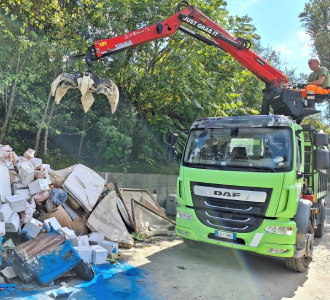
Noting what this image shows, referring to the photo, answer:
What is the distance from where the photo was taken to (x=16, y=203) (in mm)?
5238

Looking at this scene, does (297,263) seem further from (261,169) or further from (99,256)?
(99,256)

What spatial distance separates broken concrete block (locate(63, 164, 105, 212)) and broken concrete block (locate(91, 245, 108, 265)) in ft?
4.36

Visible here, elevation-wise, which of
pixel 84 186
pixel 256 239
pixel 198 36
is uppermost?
pixel 198 36

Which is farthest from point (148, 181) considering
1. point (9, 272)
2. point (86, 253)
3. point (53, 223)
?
point (9, 272)

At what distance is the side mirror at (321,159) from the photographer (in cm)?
533

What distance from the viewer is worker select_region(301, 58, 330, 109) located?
6.73 metres

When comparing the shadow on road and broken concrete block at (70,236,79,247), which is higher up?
broken concrete block at (70,236,79,247)

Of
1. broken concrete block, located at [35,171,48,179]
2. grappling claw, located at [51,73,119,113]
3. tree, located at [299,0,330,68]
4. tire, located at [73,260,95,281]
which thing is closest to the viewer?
tire, located at [73,260,95,281]

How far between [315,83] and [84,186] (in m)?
5.69

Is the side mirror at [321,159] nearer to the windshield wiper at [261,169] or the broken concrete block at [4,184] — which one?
the windshield wiper at [261,169]

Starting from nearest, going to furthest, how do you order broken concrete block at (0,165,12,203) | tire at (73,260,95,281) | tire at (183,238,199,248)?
tire at (73,260,95,281)
broken concrete block at (0,165,12,203)
tire at (183,238,199,248)

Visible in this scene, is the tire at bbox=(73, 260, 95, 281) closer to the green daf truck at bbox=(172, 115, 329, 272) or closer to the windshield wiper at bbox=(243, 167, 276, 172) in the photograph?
the green daf truck at bbox=(172, 115, 329, 272)

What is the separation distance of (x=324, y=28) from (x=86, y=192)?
25742 millimetres

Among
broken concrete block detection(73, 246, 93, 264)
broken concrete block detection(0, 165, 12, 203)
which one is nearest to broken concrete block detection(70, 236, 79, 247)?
broken concrete block detection(73, 246, 93, 264)
